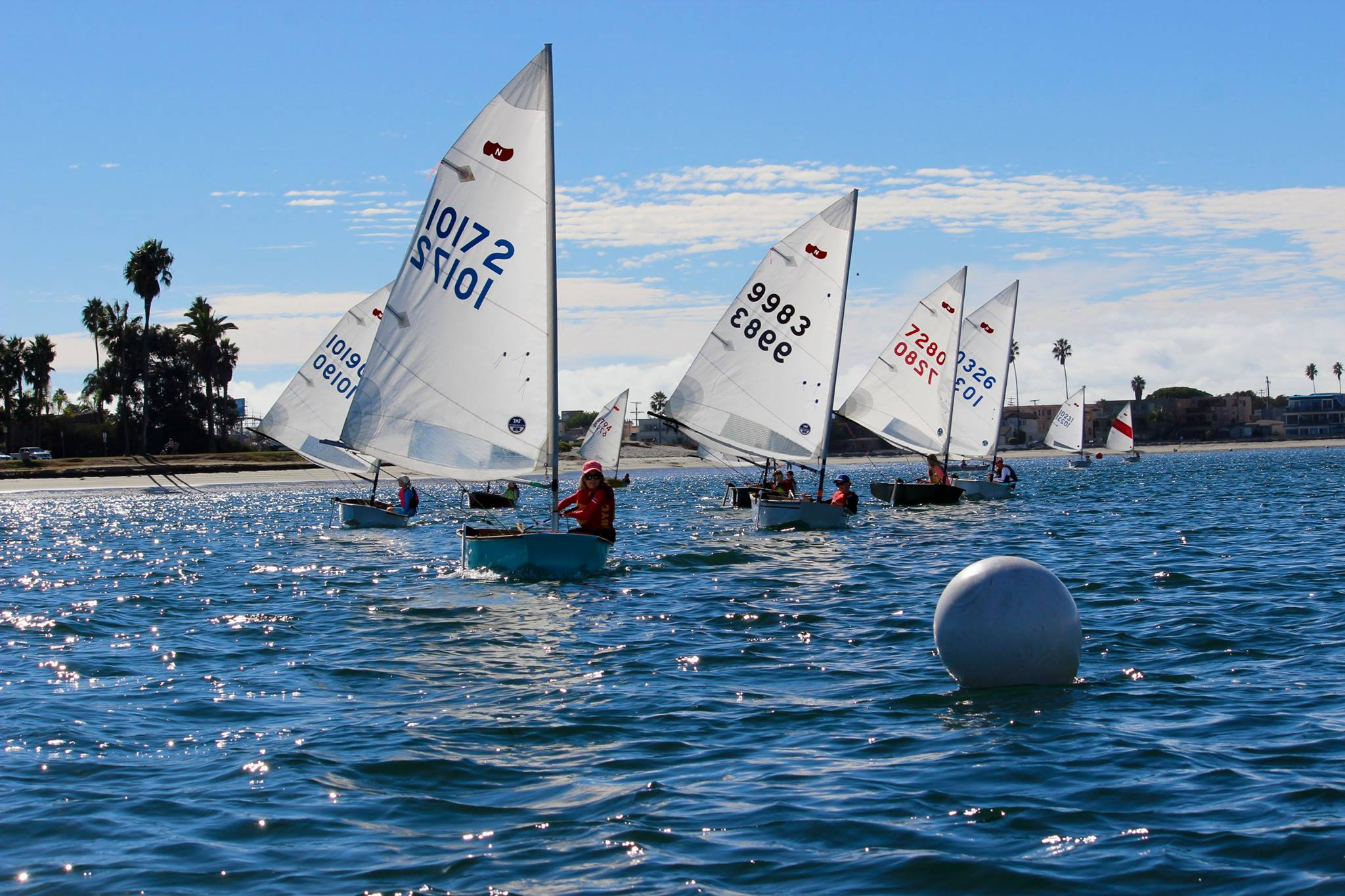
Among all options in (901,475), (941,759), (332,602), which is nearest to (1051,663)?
(941,759)

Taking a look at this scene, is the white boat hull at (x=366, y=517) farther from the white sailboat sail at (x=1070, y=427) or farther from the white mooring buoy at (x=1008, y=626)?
the white sailboat sail at (x=1070, y=427)

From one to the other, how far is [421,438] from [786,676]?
1177 centimetres

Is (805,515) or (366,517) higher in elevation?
(805,515)

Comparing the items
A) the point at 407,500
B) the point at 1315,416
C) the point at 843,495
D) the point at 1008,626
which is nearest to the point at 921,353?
the point at 843,495

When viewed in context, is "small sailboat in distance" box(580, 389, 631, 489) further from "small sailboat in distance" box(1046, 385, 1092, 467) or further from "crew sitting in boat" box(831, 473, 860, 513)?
"small sailboat in distance" box(1046, 385, 1092, 467)

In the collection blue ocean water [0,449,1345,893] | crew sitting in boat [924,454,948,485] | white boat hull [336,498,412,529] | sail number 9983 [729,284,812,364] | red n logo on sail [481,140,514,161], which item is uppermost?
red n logo on sail [481,140,514,161]

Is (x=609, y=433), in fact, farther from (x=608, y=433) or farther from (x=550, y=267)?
(x=550, y=267)

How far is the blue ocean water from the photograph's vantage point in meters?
6.95

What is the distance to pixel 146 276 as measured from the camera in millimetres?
88375

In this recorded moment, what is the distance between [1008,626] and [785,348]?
2438cm

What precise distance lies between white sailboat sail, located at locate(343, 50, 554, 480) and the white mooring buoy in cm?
1174

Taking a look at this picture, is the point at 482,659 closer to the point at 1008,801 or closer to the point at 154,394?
the point at 1008,801

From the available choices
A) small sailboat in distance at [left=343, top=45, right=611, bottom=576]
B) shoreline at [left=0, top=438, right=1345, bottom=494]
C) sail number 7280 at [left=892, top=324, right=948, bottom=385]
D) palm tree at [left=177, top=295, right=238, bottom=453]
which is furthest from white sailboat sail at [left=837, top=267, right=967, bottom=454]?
palm tree at [left=177, top=295, right=238, bottom=453]

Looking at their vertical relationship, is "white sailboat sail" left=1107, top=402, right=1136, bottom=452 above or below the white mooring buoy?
above
